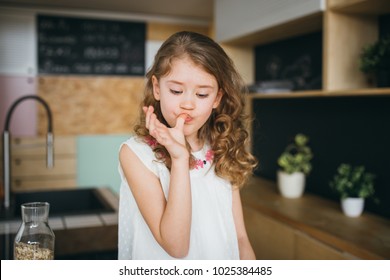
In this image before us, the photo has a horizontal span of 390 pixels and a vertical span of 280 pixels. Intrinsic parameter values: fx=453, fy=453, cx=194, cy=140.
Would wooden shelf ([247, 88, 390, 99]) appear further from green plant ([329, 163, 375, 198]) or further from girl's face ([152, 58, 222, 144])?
girl's face ([152, 58, 222, 144])

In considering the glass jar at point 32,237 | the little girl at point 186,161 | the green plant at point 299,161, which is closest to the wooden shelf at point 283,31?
the green plant at point 299,161

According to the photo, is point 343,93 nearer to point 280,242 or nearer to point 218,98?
point 280,242

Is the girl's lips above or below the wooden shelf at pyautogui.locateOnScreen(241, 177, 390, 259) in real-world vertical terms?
above

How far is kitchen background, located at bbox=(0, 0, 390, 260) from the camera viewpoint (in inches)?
84.5

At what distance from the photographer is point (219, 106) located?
1085mm

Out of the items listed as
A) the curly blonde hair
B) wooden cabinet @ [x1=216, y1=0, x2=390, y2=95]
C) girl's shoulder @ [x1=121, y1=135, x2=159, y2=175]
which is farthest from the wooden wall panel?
girl's shoulder @ [x1=121, y1=135, x2=159, y2=175]

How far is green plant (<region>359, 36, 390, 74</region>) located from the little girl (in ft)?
2.69

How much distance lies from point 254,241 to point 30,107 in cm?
207

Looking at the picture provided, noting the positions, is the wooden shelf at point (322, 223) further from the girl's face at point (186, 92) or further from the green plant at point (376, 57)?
the girl's face at point (186, 92)

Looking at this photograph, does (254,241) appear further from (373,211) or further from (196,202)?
(196,202)

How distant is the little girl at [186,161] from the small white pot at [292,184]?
1180 millimetres

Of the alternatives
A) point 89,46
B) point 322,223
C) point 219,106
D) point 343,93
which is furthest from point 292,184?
→ point 89,46

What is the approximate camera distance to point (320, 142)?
91.0 inches
